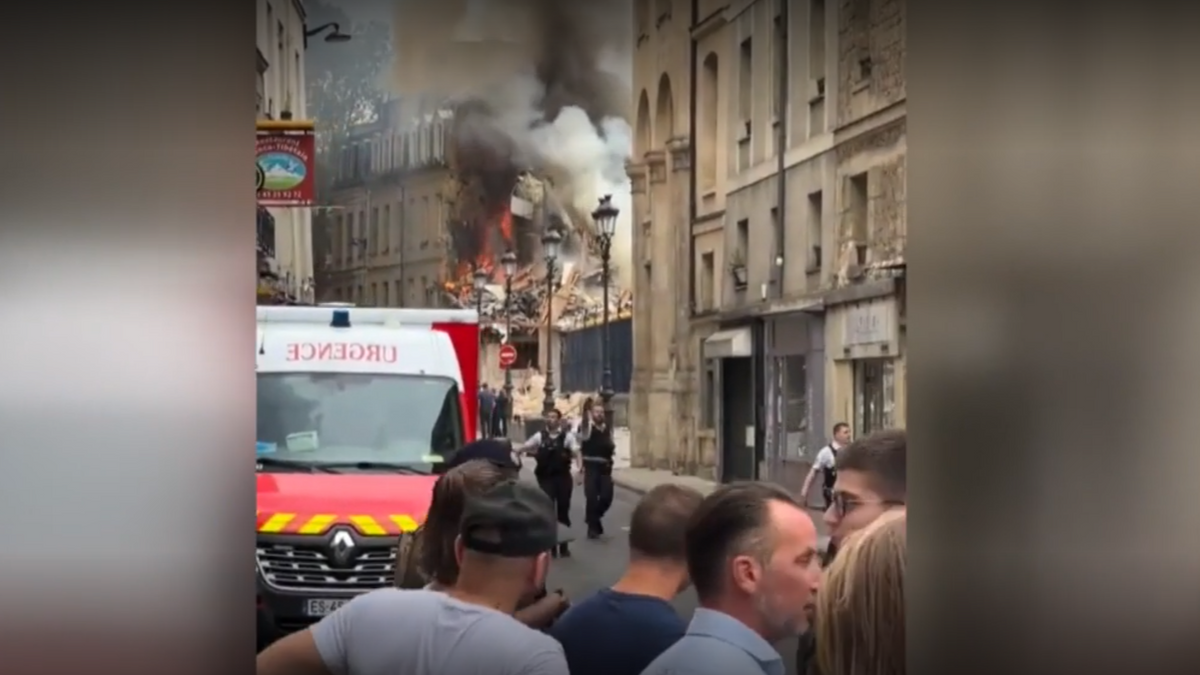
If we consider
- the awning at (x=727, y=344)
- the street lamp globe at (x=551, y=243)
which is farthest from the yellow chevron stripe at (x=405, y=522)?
the awning at (x=727, y=344)

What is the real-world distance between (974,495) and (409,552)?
117 centimetres

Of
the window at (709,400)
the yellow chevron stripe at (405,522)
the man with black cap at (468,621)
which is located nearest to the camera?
the man with black cap at (468,621)

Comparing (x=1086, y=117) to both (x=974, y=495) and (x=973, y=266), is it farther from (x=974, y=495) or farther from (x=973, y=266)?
(x=974, y=495)

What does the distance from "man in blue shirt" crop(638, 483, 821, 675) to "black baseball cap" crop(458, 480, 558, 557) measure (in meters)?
0.28

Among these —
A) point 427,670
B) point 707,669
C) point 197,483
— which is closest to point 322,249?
point 197,483

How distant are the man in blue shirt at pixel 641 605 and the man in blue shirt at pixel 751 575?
0.04 meters

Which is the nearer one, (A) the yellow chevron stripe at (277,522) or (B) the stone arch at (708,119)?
(A) the yellow chevron stripe at (277,522)

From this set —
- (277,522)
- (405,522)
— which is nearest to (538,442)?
(405,522)

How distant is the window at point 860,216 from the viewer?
290 centimetres

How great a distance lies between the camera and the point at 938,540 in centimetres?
310

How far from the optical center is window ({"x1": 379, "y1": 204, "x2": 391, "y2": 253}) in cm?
287

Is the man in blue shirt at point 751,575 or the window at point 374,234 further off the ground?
the window at point 374,234

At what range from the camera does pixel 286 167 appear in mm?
2895

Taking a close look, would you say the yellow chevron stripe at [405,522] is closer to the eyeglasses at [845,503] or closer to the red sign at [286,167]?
the red sign at [286,167]
